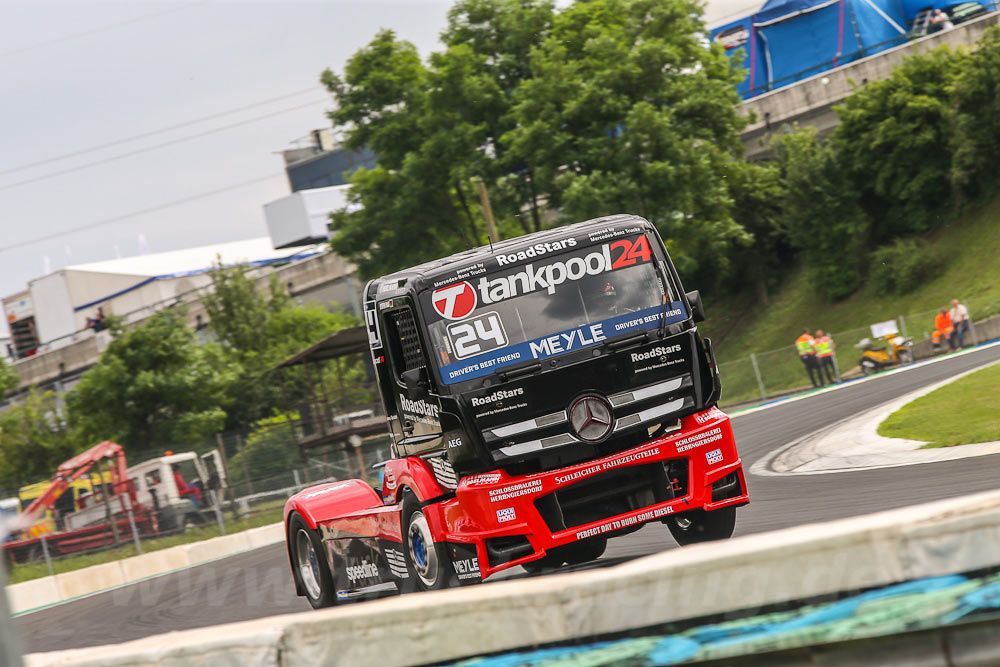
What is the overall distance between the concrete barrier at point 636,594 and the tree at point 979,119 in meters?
42.2

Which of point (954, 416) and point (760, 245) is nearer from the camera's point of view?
point (954, 416)

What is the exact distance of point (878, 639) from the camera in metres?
3.54

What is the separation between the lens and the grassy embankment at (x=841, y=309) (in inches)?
1334

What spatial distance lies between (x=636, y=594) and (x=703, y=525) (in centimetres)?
526

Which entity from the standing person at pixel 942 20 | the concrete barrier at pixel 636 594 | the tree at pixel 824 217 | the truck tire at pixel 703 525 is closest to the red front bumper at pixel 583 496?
the truck tire at pixel 703 525

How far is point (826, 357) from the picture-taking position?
31.9 metres

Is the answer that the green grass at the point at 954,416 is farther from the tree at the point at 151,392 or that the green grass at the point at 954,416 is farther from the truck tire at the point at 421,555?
the tree at the point at 151,392

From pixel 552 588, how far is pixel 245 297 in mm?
55978

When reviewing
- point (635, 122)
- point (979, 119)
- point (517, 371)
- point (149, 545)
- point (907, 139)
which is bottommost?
point (149, 545)

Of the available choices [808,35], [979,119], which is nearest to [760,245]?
[808,35]

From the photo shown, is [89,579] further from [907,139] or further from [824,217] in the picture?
[907,139]

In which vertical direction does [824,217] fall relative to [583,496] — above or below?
above

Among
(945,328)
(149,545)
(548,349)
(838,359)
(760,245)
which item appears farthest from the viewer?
(760,245)

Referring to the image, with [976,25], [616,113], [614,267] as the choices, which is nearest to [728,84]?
[616,113]
